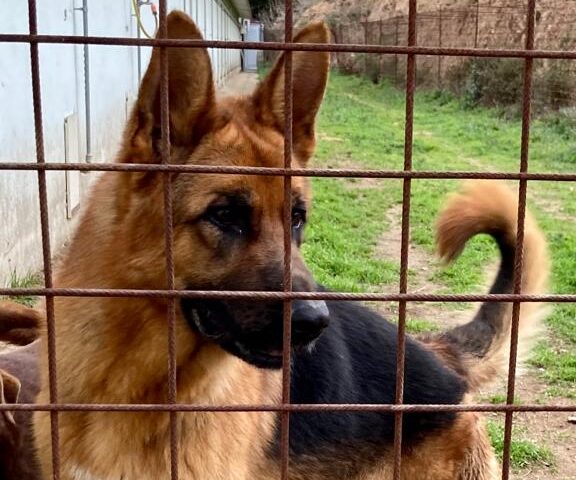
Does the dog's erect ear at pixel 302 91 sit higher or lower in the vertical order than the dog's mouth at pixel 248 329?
higher

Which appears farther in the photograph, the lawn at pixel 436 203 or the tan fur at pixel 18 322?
the lawn at pixel 436 203

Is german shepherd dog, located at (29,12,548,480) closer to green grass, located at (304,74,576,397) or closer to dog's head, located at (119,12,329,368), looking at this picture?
dog's head, located at (119,12,329,368)

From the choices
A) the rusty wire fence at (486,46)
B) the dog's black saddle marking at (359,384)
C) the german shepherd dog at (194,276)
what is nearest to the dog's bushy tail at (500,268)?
the german shepherd dog at (194,276)

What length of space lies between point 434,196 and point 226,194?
333 inches

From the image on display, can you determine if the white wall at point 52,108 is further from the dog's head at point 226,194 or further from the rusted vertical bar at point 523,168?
the rusted vertical bar at point 523,168

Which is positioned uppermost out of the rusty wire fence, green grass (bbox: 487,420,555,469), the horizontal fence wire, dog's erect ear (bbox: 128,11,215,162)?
the rusty wire fence

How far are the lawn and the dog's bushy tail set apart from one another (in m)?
0.79

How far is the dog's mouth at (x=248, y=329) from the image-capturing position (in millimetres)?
2480

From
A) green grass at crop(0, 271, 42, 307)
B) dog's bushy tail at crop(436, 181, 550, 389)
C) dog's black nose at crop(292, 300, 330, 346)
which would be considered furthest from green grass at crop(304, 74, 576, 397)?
dog's black nose at crop(292, 300, 330, 346)

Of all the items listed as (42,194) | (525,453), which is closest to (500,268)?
(525,453)

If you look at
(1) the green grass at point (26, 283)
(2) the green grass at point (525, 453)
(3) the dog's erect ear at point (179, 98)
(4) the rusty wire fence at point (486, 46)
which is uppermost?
(4) the rusty wire fence at point (486, 46)

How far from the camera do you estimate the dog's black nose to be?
226cm

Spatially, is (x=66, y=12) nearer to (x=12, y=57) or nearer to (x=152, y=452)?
(x=12, y=57)

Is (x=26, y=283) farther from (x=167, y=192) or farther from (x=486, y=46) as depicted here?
(x=486, y=46)
